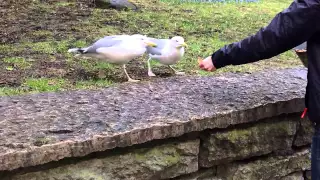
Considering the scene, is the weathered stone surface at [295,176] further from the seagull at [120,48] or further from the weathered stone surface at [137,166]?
the seagull at [120,48]

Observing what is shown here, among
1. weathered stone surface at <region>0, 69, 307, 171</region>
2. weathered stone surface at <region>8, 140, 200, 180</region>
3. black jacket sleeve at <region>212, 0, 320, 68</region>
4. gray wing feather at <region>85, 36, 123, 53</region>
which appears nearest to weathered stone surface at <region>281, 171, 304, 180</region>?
weathered stone surface at <region>0, 69, 307, 171</region>

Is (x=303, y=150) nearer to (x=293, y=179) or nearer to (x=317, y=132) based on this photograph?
(x=293, y=179)

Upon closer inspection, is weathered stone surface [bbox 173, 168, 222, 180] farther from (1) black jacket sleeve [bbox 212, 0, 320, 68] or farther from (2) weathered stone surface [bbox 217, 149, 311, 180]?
(1) black jacket sleeve [bbox 212, 0, 320, 68]

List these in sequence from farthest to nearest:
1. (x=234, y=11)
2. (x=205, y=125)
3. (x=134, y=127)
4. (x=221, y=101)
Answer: (x=234, y=11) → (x=221, y=101) → (x=205, y=125) → (x=134, y=127)

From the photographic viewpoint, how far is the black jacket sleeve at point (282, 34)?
73.4 inches

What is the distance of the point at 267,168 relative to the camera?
2.40 metres

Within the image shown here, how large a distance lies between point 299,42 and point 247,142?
0.57 meters

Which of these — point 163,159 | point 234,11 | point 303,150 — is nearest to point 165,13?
point 234,11

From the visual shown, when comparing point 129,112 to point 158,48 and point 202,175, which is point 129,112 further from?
point 158,48

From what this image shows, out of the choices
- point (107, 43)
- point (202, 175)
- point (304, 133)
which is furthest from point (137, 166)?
point (107, 43)

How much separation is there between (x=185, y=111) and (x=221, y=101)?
9.6 inches

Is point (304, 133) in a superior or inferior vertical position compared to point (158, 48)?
inferior

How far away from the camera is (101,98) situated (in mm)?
2305

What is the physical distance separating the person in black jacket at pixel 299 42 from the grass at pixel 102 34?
3.61ft
